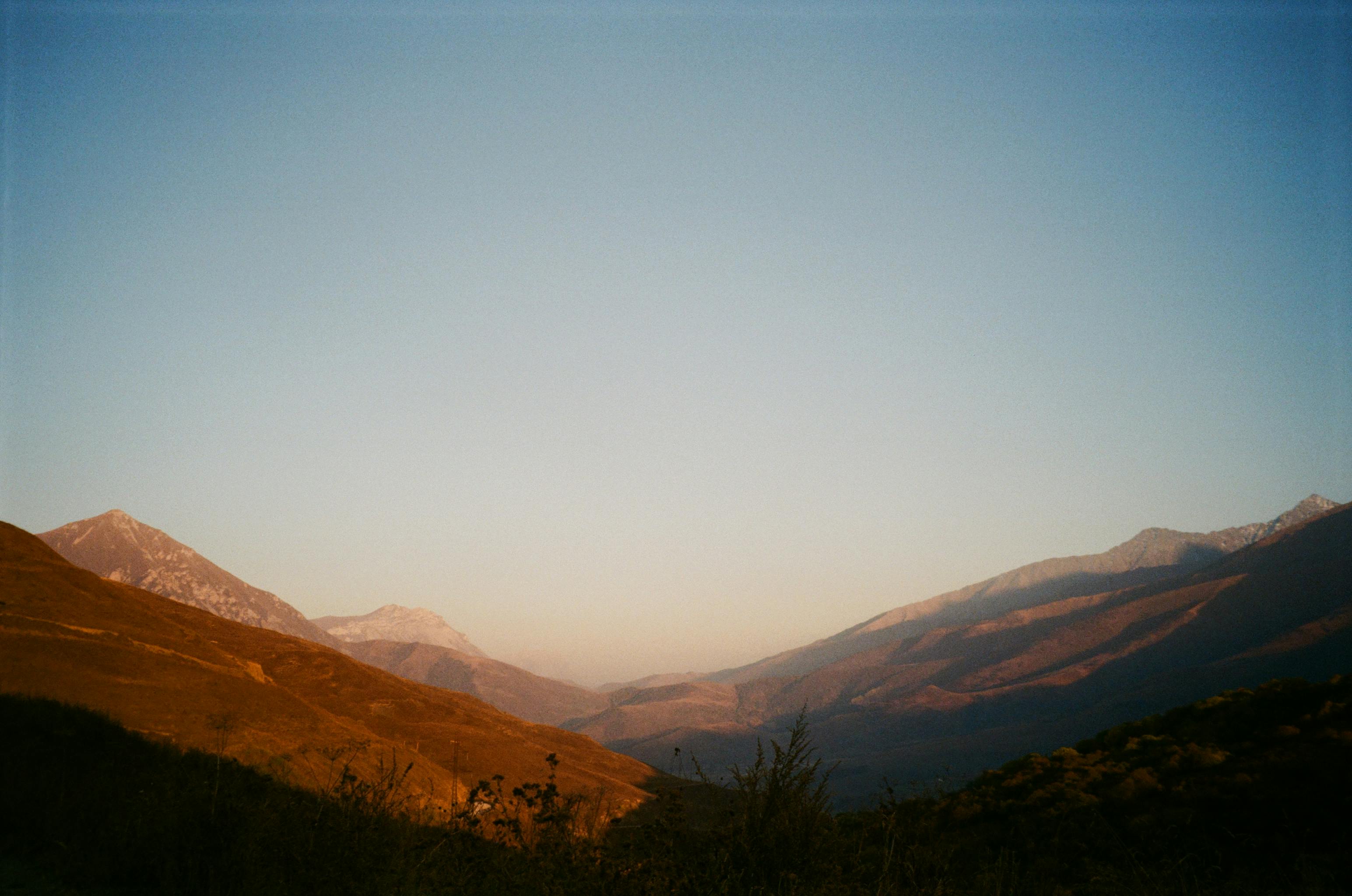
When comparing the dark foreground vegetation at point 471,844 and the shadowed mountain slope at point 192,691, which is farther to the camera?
the shadowed mountain slope at point 192,691

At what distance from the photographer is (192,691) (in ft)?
111

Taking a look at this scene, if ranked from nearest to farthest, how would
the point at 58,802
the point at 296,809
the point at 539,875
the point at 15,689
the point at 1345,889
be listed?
the point at 539,875 → the point at 296,809 → the point at 58,802 → the point at 1345,889 → the point at 15,689

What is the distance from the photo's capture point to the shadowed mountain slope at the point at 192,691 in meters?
25.9

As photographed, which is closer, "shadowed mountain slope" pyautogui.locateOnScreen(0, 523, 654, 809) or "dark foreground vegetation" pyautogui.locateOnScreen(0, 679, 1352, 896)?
"dark foreground vegetation" pyautogui.locateOnScreen(0, 679, 1352, 896)

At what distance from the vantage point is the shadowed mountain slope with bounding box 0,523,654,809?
25922 mm

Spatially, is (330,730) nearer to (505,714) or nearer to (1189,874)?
(1189,874)

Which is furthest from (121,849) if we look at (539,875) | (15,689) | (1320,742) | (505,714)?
(505,714)

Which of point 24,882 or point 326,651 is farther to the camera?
point 326,651

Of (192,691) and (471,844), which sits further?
(192,691)

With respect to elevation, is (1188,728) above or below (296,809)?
below

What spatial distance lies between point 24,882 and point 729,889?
725 centimetres

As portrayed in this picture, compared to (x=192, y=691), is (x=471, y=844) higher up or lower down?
higher up

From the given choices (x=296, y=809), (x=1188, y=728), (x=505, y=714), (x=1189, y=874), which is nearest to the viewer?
(x=296, y=809)

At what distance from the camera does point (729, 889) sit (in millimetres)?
6594
